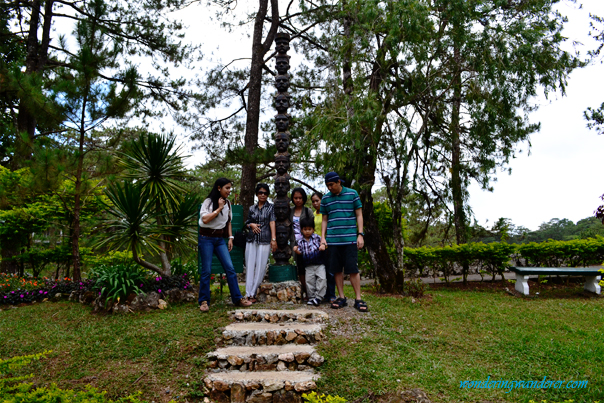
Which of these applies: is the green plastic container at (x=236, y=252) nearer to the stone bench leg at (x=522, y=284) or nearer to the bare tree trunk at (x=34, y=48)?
the stone bench leg at (x=522, y=284)

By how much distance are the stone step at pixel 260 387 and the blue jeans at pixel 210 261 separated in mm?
1739

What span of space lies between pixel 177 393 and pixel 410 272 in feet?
25.9

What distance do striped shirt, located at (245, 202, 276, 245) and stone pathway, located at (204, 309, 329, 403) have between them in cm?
104

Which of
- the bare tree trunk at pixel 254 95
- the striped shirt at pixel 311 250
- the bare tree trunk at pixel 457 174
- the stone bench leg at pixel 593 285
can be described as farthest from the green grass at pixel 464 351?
the bare tree trunk at pixel 254 95

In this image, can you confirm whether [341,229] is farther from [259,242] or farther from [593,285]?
[593,285]

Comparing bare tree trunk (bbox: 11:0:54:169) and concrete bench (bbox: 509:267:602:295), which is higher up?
bare tree trunk (bbox: 11:0:54:169)

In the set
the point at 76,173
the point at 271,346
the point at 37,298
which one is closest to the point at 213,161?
the point at 76,173

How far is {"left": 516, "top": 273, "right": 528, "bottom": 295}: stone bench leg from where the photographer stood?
813 centimetres

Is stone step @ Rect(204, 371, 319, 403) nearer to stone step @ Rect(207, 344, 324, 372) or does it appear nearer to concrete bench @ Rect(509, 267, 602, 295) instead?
stone step @ Rect(207, 344, 324, 372)

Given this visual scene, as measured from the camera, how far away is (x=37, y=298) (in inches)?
280

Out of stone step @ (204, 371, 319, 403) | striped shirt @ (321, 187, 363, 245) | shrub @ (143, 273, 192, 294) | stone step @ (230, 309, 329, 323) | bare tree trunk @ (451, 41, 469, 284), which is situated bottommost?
stone step @ (204, 371, 319, 403)

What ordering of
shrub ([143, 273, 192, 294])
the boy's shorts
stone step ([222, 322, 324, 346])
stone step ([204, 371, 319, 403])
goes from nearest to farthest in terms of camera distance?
stone step ([204, 371, 319, 403]), stone step ([222, 322, 324, 346]), the boy's shorts, shrub ([143, 273, 192, 294])

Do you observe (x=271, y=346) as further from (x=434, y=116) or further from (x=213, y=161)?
(x=213, y=161)

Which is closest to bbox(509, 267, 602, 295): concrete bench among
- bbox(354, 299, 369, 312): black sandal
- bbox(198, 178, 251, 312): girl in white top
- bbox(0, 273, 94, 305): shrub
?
bbox(354, 299, 369, 312): black sandal
